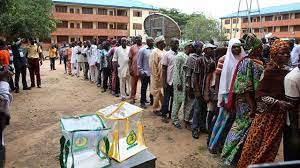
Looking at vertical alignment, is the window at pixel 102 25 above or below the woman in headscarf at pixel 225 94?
above

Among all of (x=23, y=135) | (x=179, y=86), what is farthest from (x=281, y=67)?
(x=23, y=135)

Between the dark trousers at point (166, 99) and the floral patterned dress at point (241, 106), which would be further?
the dark trousers at point (166, 99)

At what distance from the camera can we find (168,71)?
6211mm

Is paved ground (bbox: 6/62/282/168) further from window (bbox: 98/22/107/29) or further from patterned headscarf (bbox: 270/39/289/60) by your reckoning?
window (bbox: 98/22/107/29)

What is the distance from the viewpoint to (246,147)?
3668mm

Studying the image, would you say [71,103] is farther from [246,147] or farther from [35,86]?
[246,147]

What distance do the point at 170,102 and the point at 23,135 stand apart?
3110 millimetres

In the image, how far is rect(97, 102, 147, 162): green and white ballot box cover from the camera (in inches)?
133

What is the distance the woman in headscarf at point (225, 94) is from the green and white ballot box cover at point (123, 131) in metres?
1.37

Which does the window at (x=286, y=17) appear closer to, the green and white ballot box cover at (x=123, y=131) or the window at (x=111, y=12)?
the window at (x=111, y=12)

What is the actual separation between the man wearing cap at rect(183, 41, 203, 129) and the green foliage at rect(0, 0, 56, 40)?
18.2 m

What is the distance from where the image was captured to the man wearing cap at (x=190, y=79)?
206 inches

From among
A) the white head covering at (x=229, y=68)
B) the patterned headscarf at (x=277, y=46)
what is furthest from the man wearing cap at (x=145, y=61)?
the patterned headscarf at (x=277, y=46)

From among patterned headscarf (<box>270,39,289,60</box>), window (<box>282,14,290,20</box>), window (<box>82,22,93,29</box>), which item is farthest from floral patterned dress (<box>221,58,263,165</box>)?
window (<box>282,14,290,20</box>)
